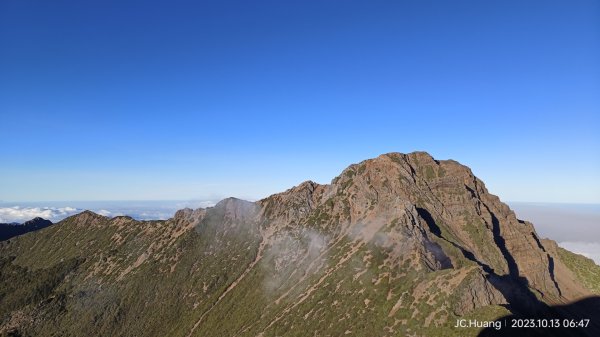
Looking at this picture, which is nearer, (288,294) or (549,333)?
(549,333)

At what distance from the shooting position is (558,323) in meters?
135

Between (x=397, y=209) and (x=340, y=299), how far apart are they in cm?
5528

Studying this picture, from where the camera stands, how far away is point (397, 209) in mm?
188000

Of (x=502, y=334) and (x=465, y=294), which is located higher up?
(x=465, y=294)

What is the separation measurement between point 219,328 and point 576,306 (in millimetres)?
191051

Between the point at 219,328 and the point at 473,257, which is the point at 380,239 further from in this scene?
the point at 219,328

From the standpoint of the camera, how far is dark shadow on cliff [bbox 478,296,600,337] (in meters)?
102

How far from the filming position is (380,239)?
180125 millimetres

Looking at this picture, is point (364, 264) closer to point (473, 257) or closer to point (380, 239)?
point (380, 239)

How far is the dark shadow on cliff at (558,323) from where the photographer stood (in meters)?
102

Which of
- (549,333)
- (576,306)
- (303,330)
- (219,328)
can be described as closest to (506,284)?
(549,333)

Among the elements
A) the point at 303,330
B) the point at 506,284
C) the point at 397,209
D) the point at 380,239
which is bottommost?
the point at 303,330

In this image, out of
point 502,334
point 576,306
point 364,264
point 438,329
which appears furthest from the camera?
point 576,306

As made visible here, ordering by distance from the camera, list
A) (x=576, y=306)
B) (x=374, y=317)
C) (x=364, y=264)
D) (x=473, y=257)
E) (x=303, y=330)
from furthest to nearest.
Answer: (x=576, y=306) < (x=473, y=257) < (x=364, y=264) < (x=303, y=330) < (x=374, y=317)
